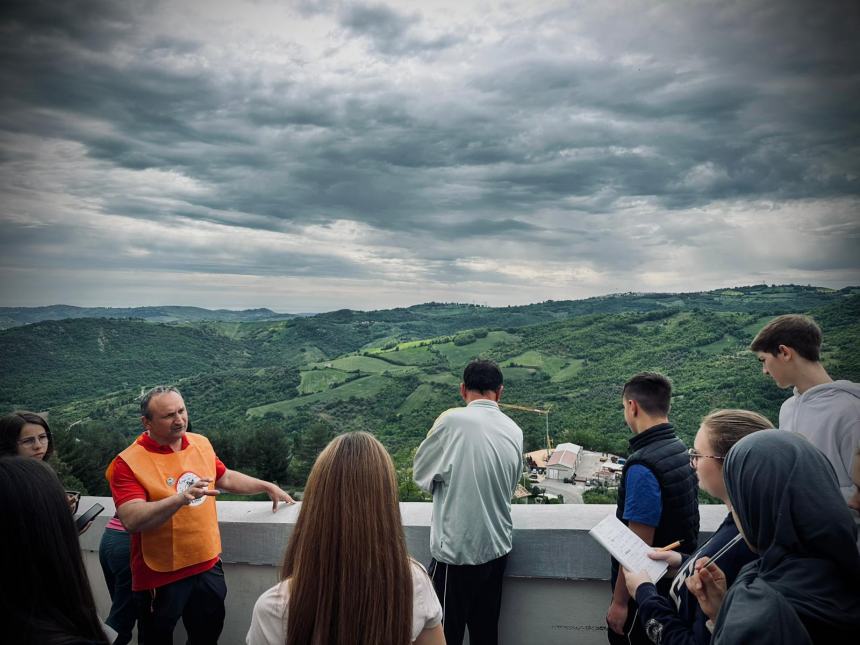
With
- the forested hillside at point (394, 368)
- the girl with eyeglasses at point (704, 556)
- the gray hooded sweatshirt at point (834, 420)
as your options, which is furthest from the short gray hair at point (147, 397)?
the gray hooded sweatshirt at point (834, 420)

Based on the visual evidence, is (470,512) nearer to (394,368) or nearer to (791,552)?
(791,552)

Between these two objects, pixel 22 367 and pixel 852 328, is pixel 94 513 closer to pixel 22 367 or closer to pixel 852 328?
pixel 852 328

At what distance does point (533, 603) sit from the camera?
2.56 m

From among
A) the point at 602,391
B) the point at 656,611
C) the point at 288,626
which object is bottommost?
the point at 602,391

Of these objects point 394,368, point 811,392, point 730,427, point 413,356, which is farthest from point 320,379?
point 730,427

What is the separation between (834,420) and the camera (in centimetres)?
227

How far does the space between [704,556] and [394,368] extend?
34.3m

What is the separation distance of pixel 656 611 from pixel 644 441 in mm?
704

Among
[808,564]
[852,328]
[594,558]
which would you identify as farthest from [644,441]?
[852,328]

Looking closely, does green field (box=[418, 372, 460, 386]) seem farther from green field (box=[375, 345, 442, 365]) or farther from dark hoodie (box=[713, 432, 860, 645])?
dark hoodie (box=[713, 432, 860, 645])

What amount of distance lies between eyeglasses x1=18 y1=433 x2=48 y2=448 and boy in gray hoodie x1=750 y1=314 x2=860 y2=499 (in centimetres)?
360

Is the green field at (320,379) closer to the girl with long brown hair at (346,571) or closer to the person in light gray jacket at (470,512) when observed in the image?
the person in light gray jacket at (470,512)

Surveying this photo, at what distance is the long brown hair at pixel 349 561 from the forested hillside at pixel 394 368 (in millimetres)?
2779

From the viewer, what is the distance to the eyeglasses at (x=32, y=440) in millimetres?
2613
